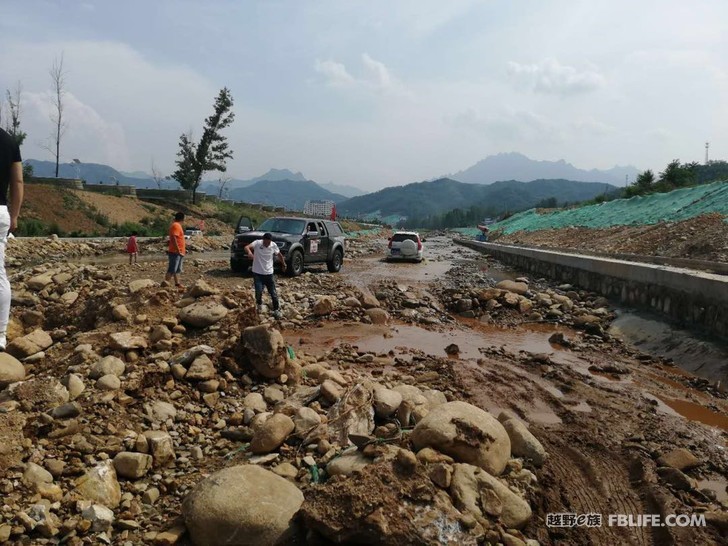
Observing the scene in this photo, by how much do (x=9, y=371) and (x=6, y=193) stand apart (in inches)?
76.5

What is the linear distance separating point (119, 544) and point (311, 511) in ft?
4.43

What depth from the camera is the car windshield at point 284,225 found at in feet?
49.1

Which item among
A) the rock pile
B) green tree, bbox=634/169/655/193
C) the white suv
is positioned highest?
green tree, bbox=634/169/655/193

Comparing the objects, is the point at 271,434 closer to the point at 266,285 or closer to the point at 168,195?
the point at 266,285

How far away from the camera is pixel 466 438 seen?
3758 mm

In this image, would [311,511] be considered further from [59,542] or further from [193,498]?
[59,542]

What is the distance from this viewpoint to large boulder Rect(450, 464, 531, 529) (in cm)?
326

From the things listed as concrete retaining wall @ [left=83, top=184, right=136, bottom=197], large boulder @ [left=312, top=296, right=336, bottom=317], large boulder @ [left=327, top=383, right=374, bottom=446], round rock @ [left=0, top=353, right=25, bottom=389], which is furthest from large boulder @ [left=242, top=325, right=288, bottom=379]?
concrete retaining wall @ [left=83, top=184, right=136, bottom=197]

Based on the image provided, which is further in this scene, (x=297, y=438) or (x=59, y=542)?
(x=297, y=438)

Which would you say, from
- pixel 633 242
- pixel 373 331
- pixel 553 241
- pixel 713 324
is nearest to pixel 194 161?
pixel 553 241

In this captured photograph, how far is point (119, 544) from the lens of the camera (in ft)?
10.5

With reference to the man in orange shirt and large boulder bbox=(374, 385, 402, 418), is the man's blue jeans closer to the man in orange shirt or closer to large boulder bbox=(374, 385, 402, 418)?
the man in orange shirt

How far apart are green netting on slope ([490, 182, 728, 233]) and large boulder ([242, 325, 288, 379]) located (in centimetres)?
2578

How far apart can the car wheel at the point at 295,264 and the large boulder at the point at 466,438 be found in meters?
10.7
